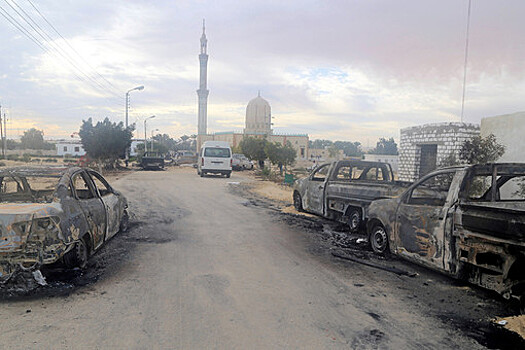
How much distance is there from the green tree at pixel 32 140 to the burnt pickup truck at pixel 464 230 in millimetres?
117074

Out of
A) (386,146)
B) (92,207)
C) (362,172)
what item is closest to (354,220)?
(362,172)

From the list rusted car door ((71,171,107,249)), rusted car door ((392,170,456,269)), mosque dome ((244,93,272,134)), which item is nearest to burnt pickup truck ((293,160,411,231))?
rusted car door ((392,170,456,269))

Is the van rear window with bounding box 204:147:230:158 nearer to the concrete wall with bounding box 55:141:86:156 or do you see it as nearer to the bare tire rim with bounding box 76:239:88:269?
the bare tire rim with bounding box 76:239:88:269

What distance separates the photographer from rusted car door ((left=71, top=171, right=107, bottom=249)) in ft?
19.0

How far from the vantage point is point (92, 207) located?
6082 mm

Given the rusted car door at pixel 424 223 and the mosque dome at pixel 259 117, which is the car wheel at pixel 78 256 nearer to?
the rusted car door at pixel 424 223

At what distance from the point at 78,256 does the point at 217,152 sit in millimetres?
21347

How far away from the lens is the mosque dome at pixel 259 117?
278ft

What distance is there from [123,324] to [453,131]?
16653mm

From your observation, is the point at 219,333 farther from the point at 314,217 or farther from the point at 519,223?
the point at 314,217

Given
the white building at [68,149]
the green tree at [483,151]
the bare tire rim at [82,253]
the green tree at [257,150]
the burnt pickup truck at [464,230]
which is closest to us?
the burnt pickup truck at [464,230]

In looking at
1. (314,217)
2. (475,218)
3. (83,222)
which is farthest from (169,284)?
(314,217)

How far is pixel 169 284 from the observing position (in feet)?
16.9

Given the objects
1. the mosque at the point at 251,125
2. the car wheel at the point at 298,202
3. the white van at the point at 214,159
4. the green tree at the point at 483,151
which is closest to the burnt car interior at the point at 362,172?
the car wheel at the point at 298,202
